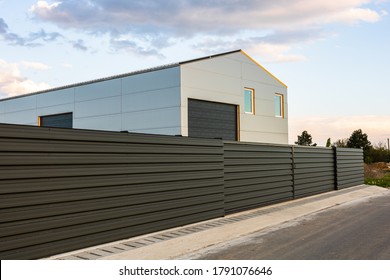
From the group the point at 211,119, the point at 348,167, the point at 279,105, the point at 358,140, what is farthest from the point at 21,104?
the point at 358,140

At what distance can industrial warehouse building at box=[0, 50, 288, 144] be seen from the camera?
22500 mm

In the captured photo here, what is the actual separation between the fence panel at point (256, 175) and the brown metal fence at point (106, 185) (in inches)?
1.2

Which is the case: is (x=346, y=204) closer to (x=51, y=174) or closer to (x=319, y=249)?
(x=319, y=249)

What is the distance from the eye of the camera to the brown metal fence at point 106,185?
21.0 feet

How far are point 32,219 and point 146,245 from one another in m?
2.10

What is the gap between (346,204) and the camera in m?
14.1

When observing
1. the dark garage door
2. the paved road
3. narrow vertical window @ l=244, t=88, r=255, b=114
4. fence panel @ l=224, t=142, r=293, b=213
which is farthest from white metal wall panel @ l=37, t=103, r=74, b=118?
the paved road

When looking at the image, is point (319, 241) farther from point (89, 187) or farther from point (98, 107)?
point (98, 107)

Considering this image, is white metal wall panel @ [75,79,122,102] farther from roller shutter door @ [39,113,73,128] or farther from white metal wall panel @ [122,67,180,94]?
roller shutter door @ [39,113,73,128]

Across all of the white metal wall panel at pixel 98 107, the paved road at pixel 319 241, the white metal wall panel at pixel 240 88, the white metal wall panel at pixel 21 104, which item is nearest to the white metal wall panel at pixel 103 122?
the white metal wall panel at pixel 98 107

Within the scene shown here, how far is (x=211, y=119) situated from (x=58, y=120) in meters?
11.8

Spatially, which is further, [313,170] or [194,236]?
[313,170]

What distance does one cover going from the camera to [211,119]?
24.2 meters

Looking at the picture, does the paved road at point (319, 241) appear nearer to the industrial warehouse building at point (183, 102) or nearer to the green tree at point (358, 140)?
the industrial warehouse building at point (183, 102)
